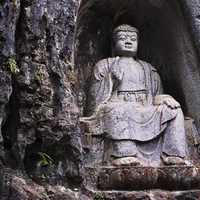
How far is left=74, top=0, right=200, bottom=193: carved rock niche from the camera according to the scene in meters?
6.78

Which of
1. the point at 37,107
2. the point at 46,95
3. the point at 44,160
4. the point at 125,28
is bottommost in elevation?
the point at 44,160

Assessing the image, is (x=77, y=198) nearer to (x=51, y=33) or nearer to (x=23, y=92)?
(x=23, y=92)

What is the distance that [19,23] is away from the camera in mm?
5324

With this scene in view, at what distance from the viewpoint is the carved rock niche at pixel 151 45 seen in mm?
6777

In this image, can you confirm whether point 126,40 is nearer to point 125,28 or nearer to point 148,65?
point 125,28

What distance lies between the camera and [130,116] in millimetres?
6289

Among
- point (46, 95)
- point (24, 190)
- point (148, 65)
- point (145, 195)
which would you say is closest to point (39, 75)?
point (46, 95)

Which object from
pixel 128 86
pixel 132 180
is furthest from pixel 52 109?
pixel 128 86

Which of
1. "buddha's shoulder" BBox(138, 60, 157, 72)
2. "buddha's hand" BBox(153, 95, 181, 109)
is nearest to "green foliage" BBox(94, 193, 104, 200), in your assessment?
"buddha's hand" BBox(153, 95, 181, 109)

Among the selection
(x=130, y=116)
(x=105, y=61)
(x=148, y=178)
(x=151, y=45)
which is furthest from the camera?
(x=151, y=45)

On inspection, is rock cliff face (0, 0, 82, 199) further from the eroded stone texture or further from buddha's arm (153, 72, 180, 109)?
buddha's arm (153, 72, 180, 109)

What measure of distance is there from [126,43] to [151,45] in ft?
1.82

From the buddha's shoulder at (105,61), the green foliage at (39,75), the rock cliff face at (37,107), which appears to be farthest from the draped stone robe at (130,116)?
the green foliage at (39,75)

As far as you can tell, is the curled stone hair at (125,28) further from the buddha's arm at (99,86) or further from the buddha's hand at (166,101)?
the buddha's hand at (166,101)
